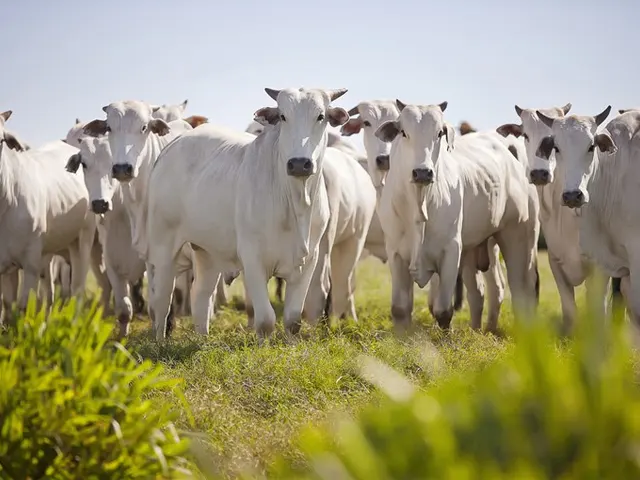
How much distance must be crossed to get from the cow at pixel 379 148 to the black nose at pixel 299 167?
343cm

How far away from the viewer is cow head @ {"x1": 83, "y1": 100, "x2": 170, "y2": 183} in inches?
390

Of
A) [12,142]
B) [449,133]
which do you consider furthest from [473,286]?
[12,142]

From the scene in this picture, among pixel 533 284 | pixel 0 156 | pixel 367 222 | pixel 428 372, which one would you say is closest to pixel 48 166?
pixel 0 156

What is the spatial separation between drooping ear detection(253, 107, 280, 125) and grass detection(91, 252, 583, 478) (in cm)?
184

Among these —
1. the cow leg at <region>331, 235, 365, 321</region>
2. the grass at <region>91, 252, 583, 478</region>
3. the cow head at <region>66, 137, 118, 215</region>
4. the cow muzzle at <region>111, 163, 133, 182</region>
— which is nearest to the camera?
the grass at <region>91, 252, 583, 478</region>

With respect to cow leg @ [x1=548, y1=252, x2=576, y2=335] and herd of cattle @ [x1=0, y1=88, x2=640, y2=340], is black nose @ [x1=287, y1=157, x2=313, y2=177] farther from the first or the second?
cow leg @ [x1=548, y1=252, x2=576, y2=335]

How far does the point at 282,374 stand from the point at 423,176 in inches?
106

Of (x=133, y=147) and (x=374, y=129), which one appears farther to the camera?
(x=374, y=129)

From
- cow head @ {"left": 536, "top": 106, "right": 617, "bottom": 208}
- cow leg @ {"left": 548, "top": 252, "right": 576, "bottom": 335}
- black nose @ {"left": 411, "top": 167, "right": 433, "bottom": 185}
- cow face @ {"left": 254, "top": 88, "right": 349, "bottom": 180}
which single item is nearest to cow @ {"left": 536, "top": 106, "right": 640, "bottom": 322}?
cow head @ {"left": 536, "top": 106, "right": 617, "bottom": 208}

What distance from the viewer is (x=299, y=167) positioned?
7613mm

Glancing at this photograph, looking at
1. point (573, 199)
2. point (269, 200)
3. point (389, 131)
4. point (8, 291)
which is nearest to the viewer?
point (269, 200)

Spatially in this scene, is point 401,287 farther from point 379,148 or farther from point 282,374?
point 282,374

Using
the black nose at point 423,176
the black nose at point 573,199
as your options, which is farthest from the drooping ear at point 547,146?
the black nose at point 423,176

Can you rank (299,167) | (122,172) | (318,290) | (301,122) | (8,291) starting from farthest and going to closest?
(8,291), (318,290), (122,172), (301,122), (299,167)
